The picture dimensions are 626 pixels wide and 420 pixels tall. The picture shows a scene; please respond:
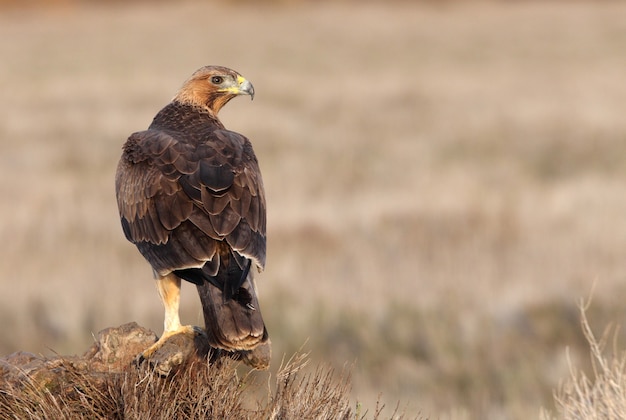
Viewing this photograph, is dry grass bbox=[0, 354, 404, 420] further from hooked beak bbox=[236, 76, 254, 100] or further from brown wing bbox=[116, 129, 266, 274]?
hooked beak bbox=[236, 76, 254, 100]

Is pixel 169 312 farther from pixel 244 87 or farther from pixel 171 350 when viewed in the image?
pixel 244 87

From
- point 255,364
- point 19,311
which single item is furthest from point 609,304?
point 255,364

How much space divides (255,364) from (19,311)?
24.9 feet

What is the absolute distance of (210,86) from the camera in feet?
16.9

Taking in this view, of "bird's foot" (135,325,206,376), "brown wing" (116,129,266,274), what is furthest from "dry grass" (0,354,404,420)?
"brown wing" (116,129,266,274)

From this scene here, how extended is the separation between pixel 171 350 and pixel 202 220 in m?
0.55

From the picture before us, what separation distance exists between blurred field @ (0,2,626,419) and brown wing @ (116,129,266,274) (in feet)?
2.82

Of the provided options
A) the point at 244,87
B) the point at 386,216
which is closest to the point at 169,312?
the point at 244,87

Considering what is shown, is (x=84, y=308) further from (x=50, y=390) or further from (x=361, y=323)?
(x=50, y=390)

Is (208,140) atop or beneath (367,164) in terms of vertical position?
atop

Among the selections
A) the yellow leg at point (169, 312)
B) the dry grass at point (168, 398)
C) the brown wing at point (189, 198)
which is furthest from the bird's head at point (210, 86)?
the dry grass at point (168, 398)

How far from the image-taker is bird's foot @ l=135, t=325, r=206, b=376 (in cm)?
364

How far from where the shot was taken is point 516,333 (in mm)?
10016

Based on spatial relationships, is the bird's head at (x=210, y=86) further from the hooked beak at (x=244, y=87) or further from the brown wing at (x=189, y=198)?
the brown wing at (x=189, y=198)
